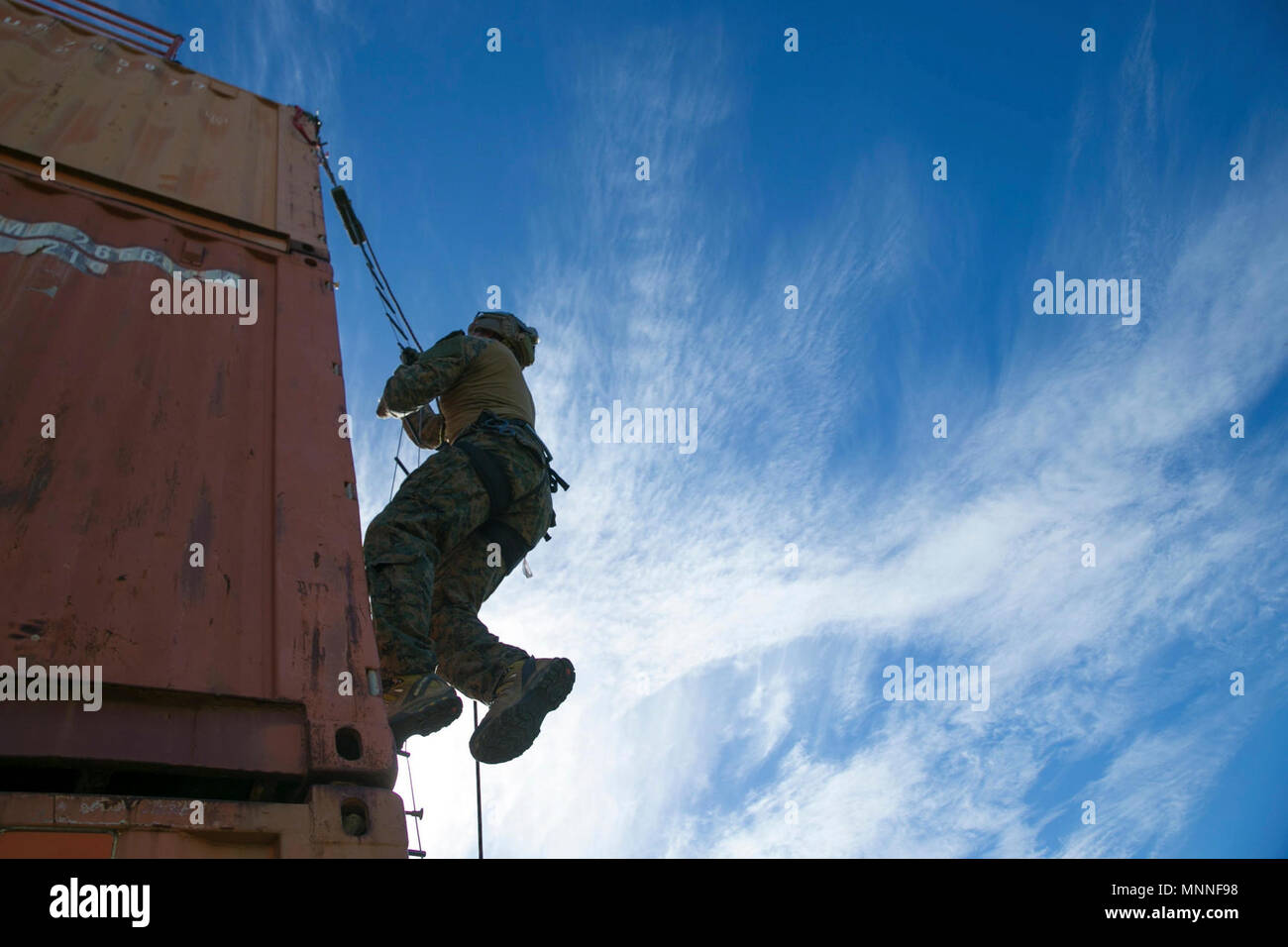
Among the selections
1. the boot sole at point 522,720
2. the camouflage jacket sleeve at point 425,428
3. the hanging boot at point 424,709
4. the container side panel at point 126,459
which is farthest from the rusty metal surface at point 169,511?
the camouflage jacket sleeve at point 425,428

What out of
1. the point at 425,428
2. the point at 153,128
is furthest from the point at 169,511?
the point at 153,128

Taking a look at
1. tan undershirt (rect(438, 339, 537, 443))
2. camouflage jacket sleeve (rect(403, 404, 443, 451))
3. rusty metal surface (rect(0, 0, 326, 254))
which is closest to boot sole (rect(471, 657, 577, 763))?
tan undershirt (rect(438, 339, 537, 443))

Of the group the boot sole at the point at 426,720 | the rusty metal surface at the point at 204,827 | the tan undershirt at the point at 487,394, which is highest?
the tan undershirt at the point at 487,394

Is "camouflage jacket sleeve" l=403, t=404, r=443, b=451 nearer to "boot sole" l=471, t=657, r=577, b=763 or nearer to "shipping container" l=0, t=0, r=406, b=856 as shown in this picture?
"shipping container" l=0, t=0, r=406, b=856

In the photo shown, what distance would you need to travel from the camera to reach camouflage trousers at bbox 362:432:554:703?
2984 mm

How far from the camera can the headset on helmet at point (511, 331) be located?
423cm

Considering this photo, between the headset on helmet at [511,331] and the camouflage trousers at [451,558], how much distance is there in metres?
0.74

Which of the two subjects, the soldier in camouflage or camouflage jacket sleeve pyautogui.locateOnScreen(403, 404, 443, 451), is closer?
the soldier in camouflage

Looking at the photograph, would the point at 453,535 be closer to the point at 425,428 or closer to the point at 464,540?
the point at 464,540

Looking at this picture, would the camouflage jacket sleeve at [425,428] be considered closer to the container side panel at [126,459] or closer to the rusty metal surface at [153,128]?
the rusty metal surface at [153,128]

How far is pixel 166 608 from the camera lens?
2037 mm

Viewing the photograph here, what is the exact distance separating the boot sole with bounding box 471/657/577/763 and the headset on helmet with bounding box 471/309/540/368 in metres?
1.76

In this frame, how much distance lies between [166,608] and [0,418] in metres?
0.71
